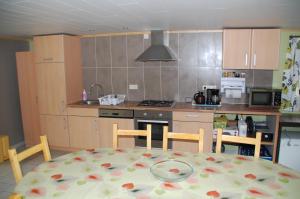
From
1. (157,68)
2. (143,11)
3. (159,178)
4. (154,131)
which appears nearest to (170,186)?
(159,178)

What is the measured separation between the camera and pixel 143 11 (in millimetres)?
2367

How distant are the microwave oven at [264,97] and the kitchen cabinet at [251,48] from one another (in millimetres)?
342

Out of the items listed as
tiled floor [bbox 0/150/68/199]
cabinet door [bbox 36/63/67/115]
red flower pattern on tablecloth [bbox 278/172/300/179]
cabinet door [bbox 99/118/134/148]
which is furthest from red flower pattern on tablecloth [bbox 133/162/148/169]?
cabinet door [bbox 36/63/67/115]

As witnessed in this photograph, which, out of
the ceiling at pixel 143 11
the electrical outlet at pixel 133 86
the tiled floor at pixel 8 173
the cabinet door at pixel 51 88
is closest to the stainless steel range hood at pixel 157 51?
the ceiling at pixel 143 11

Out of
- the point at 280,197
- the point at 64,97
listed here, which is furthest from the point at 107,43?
the point at 280,197

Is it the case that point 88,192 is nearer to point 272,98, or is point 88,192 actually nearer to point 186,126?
point 186,126

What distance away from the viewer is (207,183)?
5.18 ft

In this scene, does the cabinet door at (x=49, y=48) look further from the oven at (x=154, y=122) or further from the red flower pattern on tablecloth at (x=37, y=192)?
the red flower pattern on tablecloth at (x=37, y=192)

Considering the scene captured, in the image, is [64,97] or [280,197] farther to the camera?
[64,97]

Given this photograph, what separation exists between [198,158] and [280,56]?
2.57 m

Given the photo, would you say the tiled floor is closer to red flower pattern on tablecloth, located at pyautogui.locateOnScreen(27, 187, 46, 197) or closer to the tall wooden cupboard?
the tall wooden cupboard

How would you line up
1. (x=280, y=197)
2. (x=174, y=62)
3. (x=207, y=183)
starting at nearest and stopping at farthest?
(x=280, y=197), (x=207, y=183), (x=174, y=62)

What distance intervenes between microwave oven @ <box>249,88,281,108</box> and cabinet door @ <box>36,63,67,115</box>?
9.98ft

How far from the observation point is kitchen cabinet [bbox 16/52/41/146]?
13.9 ft
